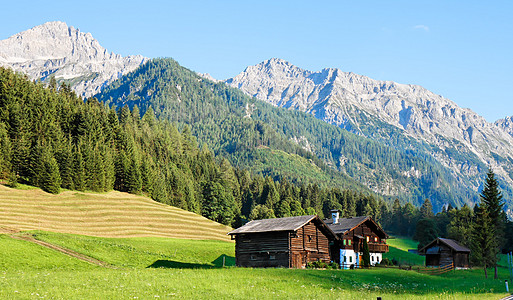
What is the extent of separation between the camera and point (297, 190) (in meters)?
187

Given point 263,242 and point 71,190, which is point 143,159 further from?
point 263,242

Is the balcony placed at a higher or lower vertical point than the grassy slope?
higher

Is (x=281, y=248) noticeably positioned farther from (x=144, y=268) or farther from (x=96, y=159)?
(x=96, y=159)

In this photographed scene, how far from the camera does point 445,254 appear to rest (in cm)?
9444

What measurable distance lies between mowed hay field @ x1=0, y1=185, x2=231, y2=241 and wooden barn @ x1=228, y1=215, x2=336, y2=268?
2977 cm

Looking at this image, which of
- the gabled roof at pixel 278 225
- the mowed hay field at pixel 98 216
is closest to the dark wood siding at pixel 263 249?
the gabled roof at pixel 278 225

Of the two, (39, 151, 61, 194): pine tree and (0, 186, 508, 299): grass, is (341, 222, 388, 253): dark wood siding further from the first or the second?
(39, 151, 61, 194): pine tree

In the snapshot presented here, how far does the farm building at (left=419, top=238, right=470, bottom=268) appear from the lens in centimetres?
9289

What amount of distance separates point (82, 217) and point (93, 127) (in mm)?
42799

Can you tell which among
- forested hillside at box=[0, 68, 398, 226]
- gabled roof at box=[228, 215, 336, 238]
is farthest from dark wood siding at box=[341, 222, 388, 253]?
forested hillside at box=[0, 68, 398, 226]

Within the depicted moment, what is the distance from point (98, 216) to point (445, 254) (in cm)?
7064

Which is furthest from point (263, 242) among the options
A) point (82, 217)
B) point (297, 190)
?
point (297, 190)

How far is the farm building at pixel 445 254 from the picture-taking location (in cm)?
9289

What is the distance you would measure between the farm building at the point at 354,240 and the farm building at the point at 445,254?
1259cm
